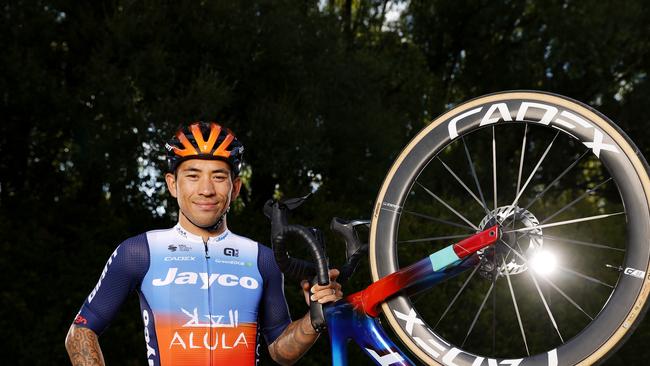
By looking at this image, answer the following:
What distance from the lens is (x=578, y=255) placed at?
1056 cm

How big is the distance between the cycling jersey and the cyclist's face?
0.13 metres

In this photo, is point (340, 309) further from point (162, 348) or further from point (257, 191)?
point (257, 191)

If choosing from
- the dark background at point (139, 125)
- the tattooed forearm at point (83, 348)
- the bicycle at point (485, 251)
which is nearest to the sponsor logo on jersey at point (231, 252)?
the bicycle at point (485, 251)

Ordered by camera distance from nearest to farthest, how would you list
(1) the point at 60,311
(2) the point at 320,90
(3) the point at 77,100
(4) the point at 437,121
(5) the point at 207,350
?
1. (4) the point at 437,121
2. (5) the point at 207,350
3. (1) the point at 60,311
4. (3) the point at 77,100
5. (2) the point at 320,90

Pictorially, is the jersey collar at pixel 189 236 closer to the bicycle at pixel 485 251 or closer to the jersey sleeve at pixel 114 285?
the jersey sleeve at pixel 114 285

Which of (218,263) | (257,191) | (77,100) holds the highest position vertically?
(77,100)

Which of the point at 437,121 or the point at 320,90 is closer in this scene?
the point at 437,121

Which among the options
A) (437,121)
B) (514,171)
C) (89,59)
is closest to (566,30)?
(514,171)

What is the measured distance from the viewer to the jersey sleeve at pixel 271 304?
3.58 m

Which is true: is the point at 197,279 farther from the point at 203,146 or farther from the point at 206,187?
the point at 203,146

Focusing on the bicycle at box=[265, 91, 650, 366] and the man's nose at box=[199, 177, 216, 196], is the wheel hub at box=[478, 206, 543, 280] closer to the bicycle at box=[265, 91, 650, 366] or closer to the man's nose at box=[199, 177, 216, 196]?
the bicycle at box=[265, 91, 650, 366]

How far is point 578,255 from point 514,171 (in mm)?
7439

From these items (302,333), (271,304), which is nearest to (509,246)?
(302,333)

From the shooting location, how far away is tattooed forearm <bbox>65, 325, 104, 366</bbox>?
10.7 ft
